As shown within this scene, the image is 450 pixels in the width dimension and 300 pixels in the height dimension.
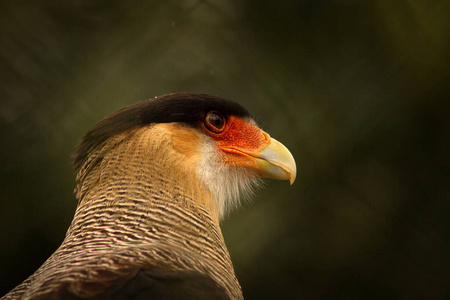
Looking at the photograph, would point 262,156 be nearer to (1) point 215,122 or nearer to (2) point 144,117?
(1) point 215,122

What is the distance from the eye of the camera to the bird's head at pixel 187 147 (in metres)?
2.67

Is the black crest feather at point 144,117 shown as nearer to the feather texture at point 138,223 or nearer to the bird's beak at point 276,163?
the feather texture at point 138,223

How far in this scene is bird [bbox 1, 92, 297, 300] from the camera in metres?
2.03

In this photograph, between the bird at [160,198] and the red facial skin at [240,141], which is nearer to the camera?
the bird at [160,198]

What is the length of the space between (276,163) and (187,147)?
1.26 feet

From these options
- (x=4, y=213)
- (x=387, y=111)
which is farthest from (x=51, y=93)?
(x=387, y=111)

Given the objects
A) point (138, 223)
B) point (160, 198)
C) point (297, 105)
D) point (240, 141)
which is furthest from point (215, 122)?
point (297, 105)

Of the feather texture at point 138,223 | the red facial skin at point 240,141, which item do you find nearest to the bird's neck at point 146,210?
the feather texture at point 138,223

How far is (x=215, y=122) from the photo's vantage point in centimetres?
292

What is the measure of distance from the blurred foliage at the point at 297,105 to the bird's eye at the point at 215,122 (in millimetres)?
886

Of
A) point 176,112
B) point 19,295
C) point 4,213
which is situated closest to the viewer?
point 19,295

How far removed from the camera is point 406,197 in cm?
398

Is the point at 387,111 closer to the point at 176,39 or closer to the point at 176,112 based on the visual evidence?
the point at 176,39

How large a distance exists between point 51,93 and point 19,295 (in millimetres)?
1969
